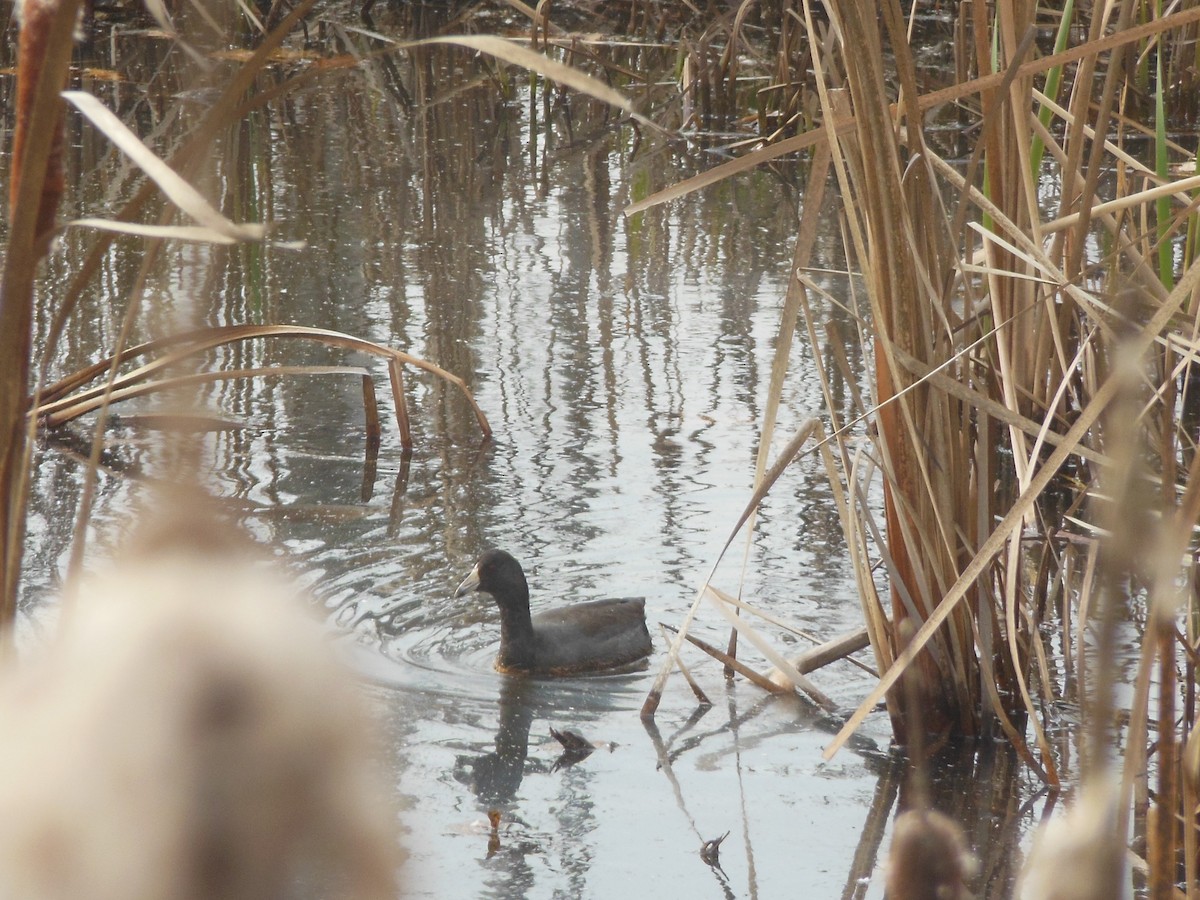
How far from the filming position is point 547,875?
111 inches

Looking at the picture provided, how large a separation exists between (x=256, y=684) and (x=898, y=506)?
8.72ft

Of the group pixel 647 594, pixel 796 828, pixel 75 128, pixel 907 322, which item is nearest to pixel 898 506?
pixel 907 322

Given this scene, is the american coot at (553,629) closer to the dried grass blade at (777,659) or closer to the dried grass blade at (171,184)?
the dried grass blade at (777,659)

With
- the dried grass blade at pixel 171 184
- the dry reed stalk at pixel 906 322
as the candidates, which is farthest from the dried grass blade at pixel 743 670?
the dried grass blade at pixel 171 184

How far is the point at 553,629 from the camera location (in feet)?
14.0

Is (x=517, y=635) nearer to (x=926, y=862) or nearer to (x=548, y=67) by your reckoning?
(x=548, y=67)

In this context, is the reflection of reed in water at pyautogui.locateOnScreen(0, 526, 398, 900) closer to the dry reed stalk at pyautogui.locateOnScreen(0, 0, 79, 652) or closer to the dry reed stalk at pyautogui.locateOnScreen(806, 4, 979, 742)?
the dry reed stalk at pyautogui.locateOnScreen(0, 0, 79, 652)

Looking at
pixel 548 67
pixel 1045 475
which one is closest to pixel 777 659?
pixel 1045 475

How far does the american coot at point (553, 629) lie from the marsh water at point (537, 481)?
0.09 metres

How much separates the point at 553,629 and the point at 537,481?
950 millimetres

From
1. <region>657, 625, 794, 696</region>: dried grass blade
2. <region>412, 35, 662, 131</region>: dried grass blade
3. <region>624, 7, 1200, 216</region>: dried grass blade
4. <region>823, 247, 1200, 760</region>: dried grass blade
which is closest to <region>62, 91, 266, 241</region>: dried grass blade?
<region>412, 35, 662, 131</region>: dried grass blade

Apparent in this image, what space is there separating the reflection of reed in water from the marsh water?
5cm

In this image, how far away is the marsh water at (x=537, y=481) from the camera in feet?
9.91

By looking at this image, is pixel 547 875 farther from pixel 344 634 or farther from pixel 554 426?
pixel 554 426
